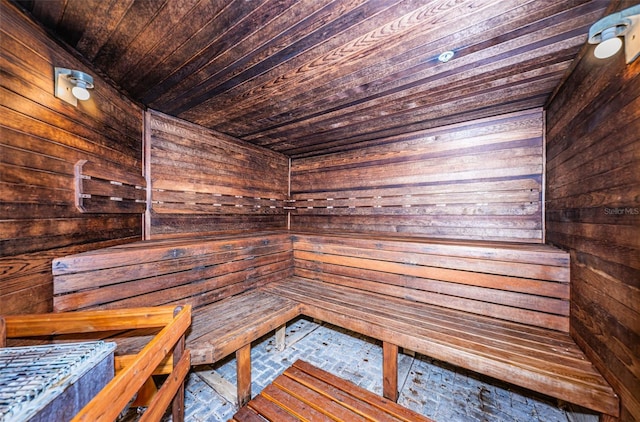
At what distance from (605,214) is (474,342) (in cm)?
143

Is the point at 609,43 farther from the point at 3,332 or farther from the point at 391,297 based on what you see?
the point at 3,332

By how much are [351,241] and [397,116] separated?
6.37 feet

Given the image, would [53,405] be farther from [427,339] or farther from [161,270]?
[427,339]

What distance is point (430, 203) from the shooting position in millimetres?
3834

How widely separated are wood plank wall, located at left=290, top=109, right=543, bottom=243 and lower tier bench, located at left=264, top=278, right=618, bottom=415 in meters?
1.45

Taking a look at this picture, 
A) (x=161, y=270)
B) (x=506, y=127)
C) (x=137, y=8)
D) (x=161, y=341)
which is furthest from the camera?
(x=506, y=127)

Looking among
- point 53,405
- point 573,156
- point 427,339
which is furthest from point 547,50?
point 53,405

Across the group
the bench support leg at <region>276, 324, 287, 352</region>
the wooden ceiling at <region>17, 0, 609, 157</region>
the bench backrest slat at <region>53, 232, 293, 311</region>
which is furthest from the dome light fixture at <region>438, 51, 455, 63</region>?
the bench support leg at <region>276, 324, 287, 352</region>

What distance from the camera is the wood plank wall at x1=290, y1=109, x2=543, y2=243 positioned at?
315 centimetres

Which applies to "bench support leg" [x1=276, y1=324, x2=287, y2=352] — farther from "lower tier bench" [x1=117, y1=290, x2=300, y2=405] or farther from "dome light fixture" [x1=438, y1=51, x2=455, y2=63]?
"dome light fixture" [x1=438, y1=51, x2=455, y2=63]

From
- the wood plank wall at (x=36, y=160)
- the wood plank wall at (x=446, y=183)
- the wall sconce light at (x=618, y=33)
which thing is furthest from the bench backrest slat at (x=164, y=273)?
the wall sconce light at (x=618, y=33)

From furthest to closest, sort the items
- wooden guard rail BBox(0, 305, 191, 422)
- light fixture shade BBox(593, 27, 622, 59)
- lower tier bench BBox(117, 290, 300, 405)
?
lower tier bench BBox(117, 290, 300, 405) → light fixture shade BBox(593, 27, 622, 59) → wooden guard rail BBox(0, 305, 191, 422)

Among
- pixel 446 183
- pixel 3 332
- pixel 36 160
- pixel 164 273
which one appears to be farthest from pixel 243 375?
pixel 446 183

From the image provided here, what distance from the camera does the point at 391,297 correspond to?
3.16 meters
